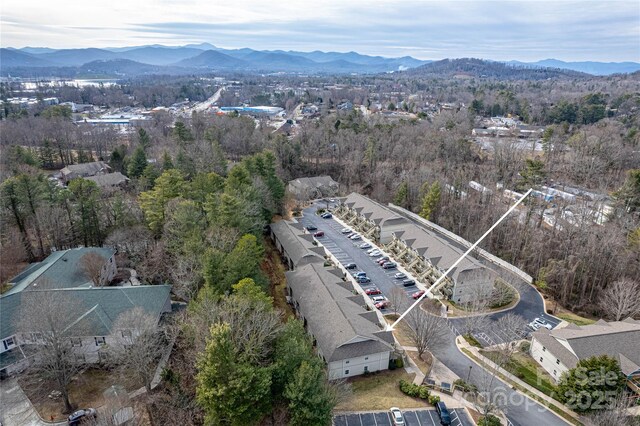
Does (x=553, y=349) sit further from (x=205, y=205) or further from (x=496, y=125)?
(x=496, y=125)

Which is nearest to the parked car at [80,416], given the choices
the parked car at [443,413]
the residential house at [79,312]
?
the residential house at [79,312]

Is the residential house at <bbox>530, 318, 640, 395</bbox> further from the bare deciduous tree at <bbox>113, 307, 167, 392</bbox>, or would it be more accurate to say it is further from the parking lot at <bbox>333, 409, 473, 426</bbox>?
the bare deciduous tree at <bbox>113, 307, 167, 392</bbox>

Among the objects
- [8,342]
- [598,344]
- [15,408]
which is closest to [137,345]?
[15,408]

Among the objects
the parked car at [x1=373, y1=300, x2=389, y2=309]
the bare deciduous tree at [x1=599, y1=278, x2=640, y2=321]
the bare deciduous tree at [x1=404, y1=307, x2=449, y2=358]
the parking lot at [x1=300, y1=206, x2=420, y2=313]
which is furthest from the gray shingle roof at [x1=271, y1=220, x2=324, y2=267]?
the bare deciduous tree at [x1=599, y1=278, x2=640, y2=321]

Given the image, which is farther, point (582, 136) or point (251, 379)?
point (582, 136)

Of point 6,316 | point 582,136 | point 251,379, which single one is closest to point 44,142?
point 6,316
